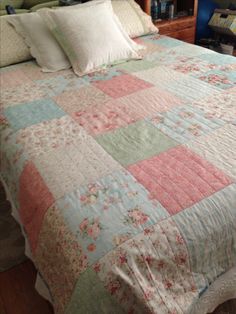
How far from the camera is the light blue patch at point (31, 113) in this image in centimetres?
139

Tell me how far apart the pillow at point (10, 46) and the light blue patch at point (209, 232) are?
1622 mm

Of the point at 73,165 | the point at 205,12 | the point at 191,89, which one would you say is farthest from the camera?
the point at 205,12

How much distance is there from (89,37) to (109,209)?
1.27 m

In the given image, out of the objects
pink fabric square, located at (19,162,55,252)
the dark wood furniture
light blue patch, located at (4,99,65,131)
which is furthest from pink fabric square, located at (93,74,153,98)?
the dark wood furniture

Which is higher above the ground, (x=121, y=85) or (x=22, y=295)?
(x=121, y=85)

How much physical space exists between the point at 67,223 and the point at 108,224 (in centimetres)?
13

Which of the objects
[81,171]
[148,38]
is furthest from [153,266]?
[148,38]

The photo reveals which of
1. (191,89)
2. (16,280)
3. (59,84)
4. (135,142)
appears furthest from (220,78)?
(16,280)

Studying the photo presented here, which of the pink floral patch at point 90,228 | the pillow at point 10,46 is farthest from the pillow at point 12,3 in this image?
the pink floral patch at point 90,228

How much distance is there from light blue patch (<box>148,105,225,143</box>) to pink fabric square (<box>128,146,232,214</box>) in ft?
0.40

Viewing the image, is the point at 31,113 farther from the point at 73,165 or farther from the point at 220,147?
the point at 220,147

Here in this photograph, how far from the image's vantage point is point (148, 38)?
93.4 inches

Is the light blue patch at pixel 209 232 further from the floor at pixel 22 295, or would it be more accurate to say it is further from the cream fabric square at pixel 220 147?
the floor at pixel 22 295

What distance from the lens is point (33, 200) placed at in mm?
1046
